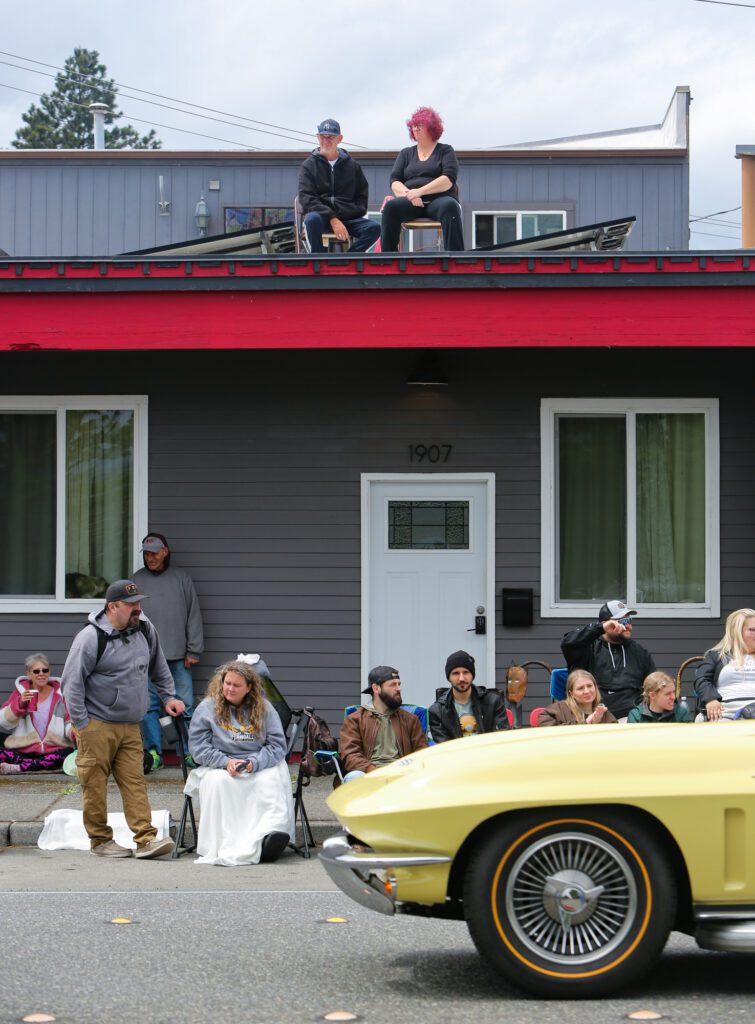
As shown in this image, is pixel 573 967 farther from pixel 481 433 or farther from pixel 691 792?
pixel 481 433

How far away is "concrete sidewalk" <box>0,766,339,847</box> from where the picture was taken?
32.1 ft

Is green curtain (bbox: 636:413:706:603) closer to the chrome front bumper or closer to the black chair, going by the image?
the black chair

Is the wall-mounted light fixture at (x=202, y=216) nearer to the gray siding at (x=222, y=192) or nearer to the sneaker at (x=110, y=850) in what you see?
the gray siding at (x=222, y=192)

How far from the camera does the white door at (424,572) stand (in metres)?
12.3

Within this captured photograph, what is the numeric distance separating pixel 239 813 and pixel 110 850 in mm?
873

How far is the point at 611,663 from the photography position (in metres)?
10.8

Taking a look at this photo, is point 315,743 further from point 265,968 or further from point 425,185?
point 425,185

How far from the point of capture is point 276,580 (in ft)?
40.7

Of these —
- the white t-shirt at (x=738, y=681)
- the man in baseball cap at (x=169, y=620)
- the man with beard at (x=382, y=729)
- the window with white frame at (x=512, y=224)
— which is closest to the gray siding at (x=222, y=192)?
the window with white frame at (x=512, y=224)

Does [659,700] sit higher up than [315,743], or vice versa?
[659,700]

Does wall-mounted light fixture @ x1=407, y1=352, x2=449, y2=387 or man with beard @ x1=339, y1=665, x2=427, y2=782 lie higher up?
wall-mounted light fixture @ x1=407, y1=352, x2=449, y2=387

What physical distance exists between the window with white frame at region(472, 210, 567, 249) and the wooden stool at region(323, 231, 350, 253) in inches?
284

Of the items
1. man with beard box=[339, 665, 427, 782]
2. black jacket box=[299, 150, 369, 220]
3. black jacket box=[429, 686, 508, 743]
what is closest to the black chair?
man with beard box=[339, 665, 427, 782]

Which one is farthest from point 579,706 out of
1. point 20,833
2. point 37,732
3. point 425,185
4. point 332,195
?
point 332,195
